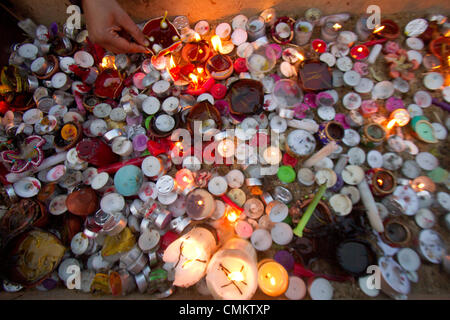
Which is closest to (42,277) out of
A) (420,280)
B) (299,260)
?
(299,260)

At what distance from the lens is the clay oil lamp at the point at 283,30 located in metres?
2.87

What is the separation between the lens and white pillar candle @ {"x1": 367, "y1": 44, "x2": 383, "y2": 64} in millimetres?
2732

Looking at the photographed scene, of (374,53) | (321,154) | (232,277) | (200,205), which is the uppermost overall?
(374,53)

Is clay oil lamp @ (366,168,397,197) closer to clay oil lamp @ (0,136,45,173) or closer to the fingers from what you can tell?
the fingers

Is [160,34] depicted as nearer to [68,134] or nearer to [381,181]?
[68,134]

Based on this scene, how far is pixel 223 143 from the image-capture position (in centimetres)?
242

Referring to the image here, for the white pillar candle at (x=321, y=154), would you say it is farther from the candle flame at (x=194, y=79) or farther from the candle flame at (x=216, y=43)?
the candle flame at (x=216, y=43)

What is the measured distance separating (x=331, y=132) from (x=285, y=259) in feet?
4.63

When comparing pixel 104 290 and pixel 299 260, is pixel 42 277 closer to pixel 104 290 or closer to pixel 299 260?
pixel 104 290

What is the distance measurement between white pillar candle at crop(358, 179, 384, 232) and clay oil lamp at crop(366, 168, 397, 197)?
2.8 inches

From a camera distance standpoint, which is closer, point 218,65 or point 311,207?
point 311,207

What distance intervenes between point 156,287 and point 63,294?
943mm

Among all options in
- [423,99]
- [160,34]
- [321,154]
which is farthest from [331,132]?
[160,34]

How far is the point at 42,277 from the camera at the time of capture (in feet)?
6.59
